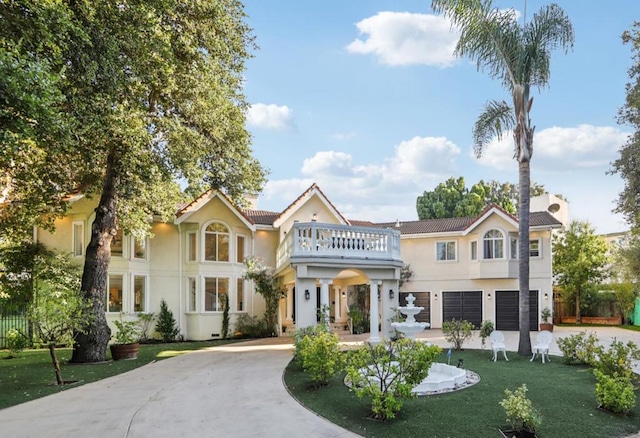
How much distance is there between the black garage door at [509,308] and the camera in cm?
2425

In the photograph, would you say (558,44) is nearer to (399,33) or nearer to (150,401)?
(399,33)

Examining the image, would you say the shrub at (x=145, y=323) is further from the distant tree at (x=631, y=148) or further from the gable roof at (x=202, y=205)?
the distant tree at (x=631, y=148)

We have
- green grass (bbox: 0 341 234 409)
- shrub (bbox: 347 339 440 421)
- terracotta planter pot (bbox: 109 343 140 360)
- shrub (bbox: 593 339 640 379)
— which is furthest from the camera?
terracotta planter pot (bbox: 109 343 140 360)

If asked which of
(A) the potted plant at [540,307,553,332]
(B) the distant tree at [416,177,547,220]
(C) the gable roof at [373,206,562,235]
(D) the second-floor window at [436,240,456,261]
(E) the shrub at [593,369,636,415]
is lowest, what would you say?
(A) the potted plant at [540,307,553,332]

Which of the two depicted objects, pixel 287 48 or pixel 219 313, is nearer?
pixel 287 48

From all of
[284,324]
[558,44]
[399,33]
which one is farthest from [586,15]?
[284,324]

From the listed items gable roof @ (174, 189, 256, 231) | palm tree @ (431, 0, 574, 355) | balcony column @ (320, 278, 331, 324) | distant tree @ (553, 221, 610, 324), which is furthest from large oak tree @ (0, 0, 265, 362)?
distant tree @ (553, 221, 610, 324)

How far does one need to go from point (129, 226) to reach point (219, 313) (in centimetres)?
681

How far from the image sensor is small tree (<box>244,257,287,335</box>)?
20.5 metres

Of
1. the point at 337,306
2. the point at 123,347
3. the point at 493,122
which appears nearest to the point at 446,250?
the point at 337,306

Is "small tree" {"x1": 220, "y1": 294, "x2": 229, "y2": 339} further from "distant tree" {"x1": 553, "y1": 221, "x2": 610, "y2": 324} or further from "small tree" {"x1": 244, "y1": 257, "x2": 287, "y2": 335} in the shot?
"distant tree" {"x1": 553, "y1": 221, "x2": 610, "y2": 324}

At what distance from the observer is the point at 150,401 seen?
880cm

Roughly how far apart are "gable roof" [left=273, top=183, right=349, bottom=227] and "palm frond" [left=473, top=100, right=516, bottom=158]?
9.70 metres

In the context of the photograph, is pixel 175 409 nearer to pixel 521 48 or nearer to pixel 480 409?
pixel 480 409
